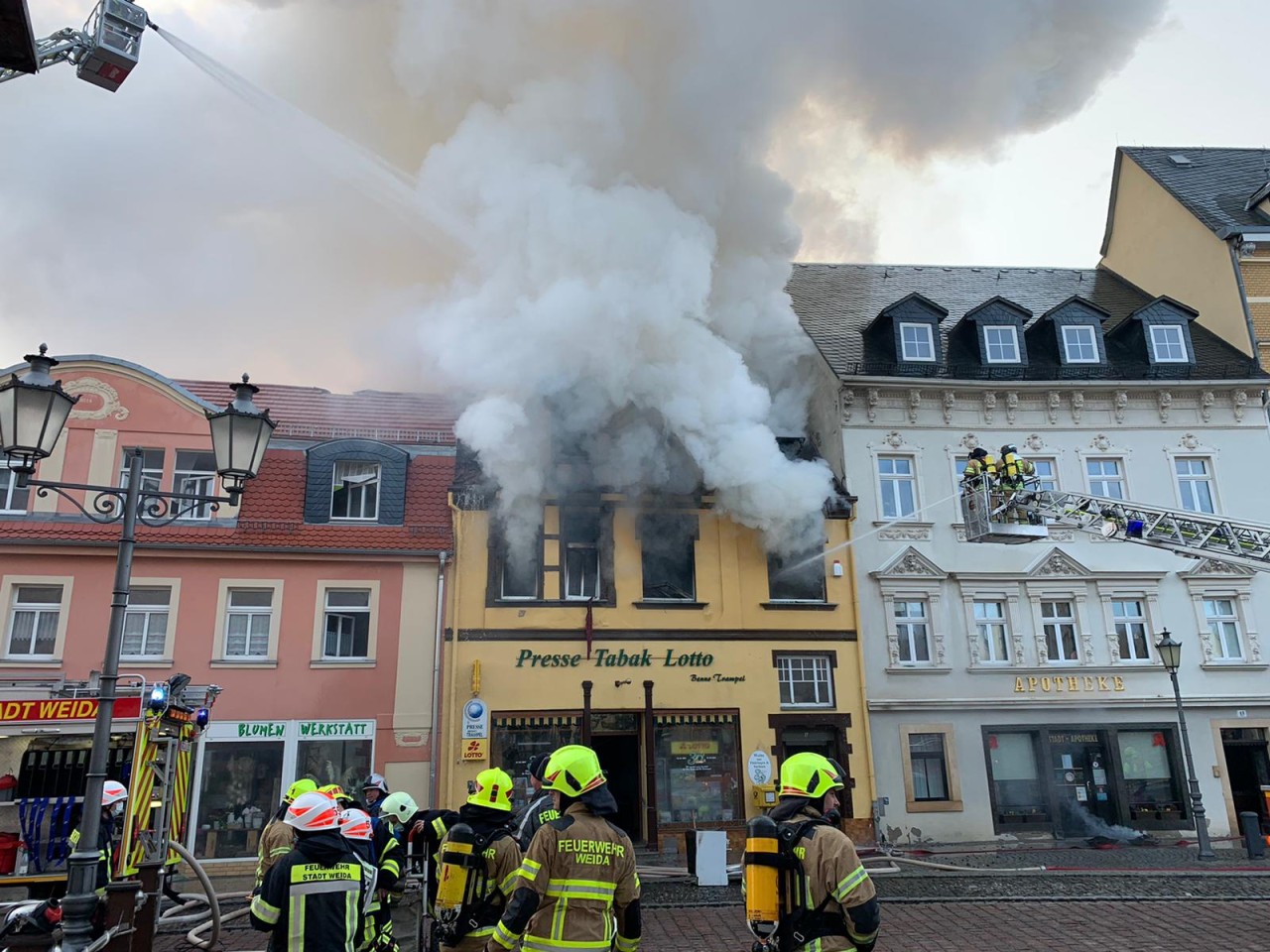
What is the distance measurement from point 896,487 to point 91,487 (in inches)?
648

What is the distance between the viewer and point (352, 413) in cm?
2012

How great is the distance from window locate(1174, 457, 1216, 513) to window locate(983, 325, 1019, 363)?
435 cm

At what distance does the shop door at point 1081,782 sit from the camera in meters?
19.0

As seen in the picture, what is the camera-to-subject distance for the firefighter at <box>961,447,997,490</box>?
1570 cm

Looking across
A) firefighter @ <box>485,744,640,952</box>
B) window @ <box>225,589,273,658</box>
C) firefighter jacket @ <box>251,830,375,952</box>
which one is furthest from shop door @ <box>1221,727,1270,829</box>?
firefighter jacket @ <box>251,830,375,952</box>

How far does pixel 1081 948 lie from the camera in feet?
31.0

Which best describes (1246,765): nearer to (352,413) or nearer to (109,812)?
(352,413)

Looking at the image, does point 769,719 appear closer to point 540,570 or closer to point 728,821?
point 728,821

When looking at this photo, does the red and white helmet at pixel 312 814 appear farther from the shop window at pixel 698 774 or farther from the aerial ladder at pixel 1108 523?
the shop window at pixel 698 774

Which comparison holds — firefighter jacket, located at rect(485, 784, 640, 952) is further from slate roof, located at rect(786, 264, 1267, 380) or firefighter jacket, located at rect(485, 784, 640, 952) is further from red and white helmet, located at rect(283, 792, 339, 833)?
slate roof, located at rect(786, 264, 1267, 380)

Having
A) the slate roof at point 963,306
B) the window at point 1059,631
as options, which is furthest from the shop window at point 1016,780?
the slate roof at point 963,306

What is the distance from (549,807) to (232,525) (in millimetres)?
12407

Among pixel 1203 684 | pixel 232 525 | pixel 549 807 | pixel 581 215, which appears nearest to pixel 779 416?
pixel 581 215

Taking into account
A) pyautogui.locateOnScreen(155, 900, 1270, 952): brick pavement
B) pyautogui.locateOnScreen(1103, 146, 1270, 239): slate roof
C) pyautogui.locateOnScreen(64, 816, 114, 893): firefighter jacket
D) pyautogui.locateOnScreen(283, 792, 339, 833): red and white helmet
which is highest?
pyautogui.locateOnScreen(1103, 146, 1270, 239): slate roof
